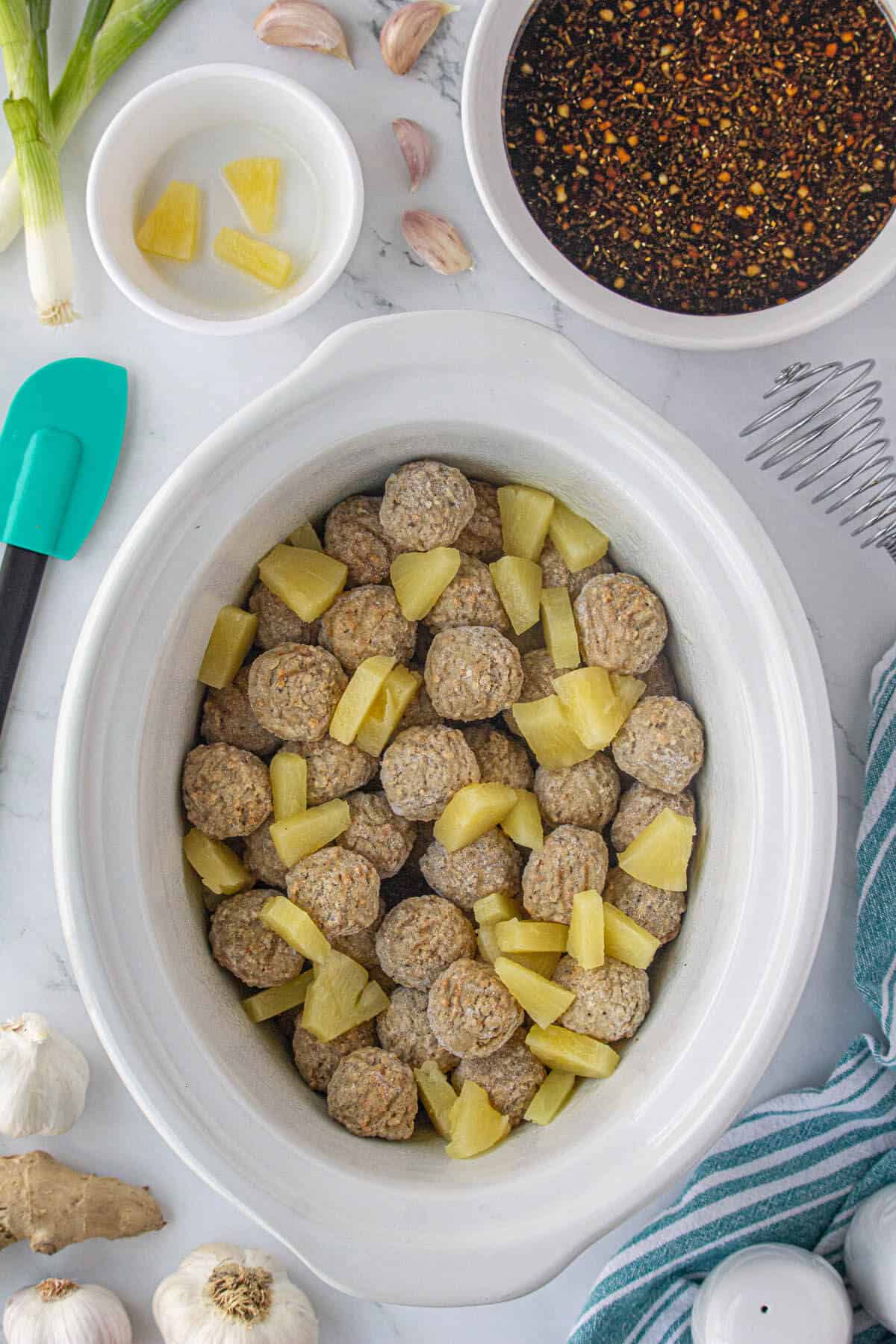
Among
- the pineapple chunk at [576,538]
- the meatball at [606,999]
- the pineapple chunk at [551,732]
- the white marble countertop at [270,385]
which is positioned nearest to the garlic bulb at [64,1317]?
the white marble countertop at [270,385]

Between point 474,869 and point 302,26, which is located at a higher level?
point 302,26

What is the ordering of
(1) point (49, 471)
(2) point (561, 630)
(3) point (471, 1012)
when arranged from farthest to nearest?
(1) point (49, 471) → (2) point (561, 630) → (3) point (471, 1012)

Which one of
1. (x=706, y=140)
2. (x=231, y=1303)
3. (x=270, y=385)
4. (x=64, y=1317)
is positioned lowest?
(x=64, y=1317)

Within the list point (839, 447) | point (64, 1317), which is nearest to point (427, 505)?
point (839, 447)

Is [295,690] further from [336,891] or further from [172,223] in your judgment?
[172,223]

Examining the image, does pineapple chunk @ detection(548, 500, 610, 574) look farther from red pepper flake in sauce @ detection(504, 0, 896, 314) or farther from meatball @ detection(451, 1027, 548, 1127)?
meatball @ detection(451, 1027, 548, 1127)

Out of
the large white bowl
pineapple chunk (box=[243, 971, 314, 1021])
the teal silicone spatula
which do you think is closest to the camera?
the large white bowl

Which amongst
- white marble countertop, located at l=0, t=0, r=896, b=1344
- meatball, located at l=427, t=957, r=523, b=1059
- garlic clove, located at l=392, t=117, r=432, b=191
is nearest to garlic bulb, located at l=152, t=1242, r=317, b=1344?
white marble countertop, located at l=0, t=0, r=896, b=1344
